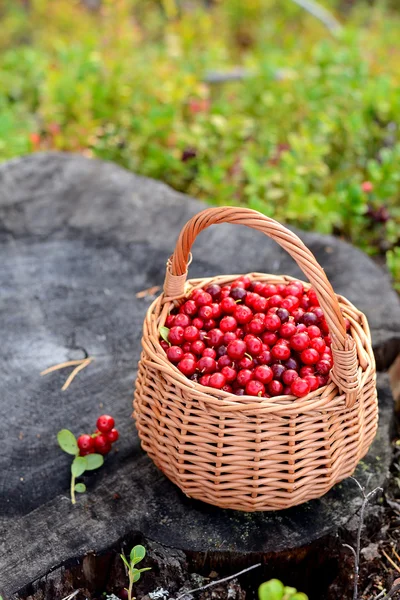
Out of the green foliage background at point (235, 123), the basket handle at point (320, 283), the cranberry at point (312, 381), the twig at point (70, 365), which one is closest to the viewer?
the basket handle at point (320, 283)

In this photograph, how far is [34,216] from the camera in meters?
2.65

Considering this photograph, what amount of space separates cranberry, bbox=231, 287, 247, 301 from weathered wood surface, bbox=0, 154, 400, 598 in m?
0.49

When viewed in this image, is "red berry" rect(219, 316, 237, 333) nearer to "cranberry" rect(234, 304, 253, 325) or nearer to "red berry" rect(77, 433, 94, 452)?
"cranberry" rect(234, 304, 253, 325)

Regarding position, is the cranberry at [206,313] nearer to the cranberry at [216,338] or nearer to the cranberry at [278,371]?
the cranberry at [216,338]

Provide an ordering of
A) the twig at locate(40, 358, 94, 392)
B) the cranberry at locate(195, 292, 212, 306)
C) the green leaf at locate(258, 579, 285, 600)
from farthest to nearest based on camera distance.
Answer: the twig at locate(40, 358, 94, 392) < the cranberry at locate(195, 292, 212, 306) < the green leaf at locate(258, 579, 285, 600)

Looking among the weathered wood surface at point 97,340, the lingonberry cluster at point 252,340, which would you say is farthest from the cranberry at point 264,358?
the weathered wood surface at point 97,340

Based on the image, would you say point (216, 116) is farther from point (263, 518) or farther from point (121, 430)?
point (263, 518)

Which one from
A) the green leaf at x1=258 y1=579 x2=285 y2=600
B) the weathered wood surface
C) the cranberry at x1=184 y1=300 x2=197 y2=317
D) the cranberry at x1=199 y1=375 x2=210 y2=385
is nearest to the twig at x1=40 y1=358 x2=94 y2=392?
the weathered wood surface

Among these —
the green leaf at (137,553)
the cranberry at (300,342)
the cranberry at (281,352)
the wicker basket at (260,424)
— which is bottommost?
the green leaf at (137,553)

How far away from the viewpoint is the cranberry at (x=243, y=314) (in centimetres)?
165

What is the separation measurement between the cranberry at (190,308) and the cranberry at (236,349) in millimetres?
191

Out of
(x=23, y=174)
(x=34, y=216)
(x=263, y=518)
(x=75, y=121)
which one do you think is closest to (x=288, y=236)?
(x=263, y=518)

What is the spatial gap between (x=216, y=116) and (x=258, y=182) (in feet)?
2.27

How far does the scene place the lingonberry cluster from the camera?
151cm
